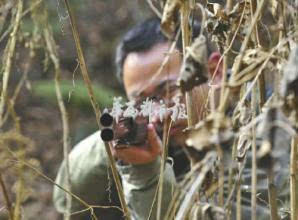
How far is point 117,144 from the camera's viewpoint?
971 millimetres

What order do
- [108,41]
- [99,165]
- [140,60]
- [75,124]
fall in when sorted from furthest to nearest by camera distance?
[108,41]
[75,124]
[99,165]
[140,60]

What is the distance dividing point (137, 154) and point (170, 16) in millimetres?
704

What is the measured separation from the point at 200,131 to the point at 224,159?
0.04m

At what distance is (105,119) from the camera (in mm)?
583

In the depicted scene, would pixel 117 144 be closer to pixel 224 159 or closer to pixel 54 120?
pixel 224 159

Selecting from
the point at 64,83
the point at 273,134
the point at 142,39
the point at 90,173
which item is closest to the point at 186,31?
the point at 273,134

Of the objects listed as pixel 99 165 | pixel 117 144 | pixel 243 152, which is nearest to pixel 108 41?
pixel 99 165

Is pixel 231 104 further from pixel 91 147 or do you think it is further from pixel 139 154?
pixel 91 147

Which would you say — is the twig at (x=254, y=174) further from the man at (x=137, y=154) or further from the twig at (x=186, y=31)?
the man at (x=137, y=154)

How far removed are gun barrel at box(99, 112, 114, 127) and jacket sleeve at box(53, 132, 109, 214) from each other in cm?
105

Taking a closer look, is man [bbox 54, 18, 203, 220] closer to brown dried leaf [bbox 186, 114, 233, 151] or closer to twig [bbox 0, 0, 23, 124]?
twig [bbox 0, 0, 23, 124]

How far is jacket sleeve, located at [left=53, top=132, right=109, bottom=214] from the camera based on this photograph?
166 cm

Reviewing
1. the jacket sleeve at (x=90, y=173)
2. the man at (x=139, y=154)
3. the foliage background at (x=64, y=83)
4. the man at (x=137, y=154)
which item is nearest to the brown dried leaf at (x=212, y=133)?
the man at (x=139, y=154)

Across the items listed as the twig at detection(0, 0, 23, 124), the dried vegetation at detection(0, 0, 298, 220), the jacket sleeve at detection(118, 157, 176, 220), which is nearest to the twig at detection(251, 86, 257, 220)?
the dried vegetation at detection(0, 0, 298, 220)
